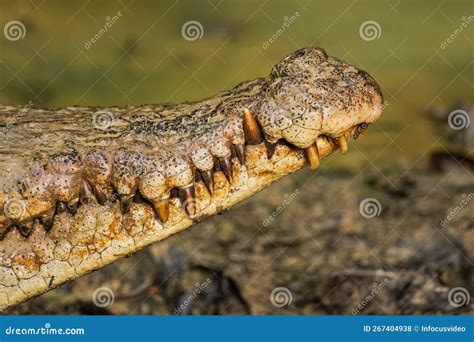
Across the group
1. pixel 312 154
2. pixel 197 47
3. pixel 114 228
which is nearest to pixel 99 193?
pixel 114 228

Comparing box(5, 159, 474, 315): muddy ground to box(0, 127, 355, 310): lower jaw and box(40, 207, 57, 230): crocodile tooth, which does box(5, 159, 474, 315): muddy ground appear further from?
box(40, 207, 57, 230): crocodile tooth

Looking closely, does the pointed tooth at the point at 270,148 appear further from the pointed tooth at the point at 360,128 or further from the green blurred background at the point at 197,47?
the green blurred background at the point at 197,47

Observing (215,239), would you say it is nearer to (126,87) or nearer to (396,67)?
(126,87)

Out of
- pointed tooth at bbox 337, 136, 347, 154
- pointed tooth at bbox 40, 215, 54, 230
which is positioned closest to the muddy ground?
pointed tooth at bbox 337, 136, 347, 154

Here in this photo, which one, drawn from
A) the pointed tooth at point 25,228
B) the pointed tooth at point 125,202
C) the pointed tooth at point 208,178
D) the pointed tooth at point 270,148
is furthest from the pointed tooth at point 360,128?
the pointed tooth at point 25,228

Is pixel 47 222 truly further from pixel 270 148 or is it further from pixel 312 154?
pixel 312 154
